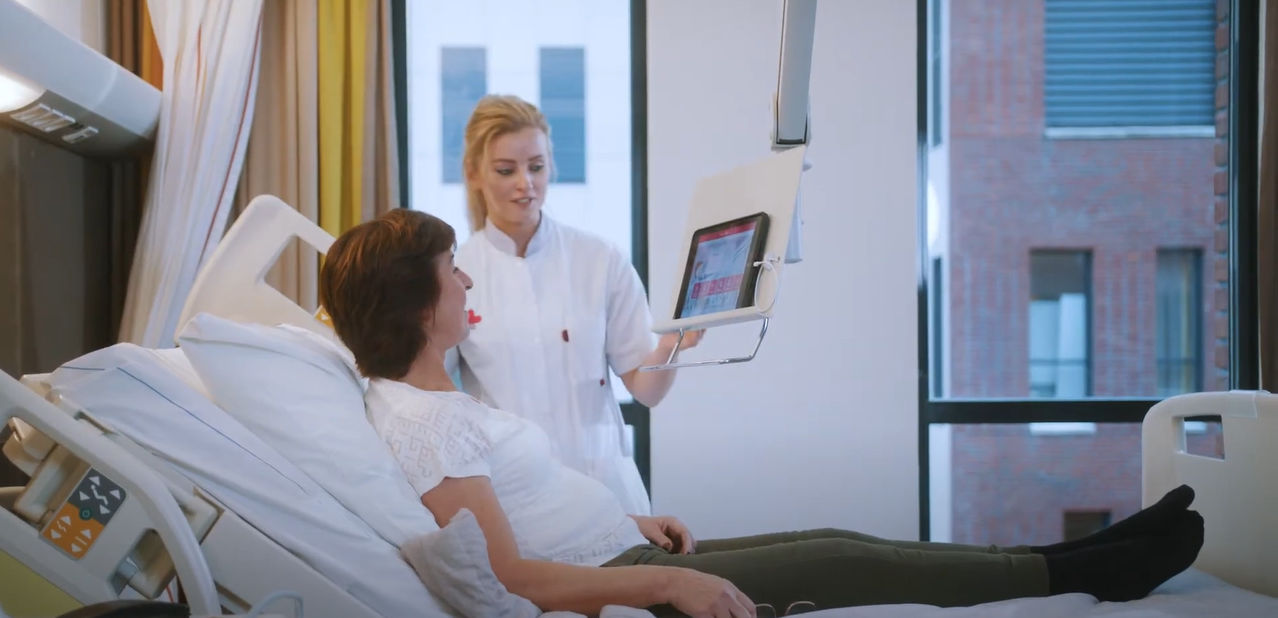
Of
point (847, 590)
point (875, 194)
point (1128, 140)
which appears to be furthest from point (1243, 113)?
point (847, 590)

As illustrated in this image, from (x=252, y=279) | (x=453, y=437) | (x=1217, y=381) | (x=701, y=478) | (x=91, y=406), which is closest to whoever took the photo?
(x=91, y=406)

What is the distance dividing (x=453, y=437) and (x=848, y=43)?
2247 millimetres

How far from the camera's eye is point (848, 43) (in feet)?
10.6

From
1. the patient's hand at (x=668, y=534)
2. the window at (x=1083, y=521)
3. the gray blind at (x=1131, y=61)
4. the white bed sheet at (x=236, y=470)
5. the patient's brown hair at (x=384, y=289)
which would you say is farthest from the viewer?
the window at (x=1083, y=521)

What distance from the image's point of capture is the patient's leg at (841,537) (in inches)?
61.1

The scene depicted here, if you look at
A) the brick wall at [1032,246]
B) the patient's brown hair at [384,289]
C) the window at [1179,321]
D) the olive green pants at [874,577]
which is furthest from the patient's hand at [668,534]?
the window at [1179,321]

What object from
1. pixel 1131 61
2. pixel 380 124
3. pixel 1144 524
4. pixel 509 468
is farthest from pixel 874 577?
pixel 1131 61

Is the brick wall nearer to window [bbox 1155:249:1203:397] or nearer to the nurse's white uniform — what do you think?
window [bbox 1155:249:1203:397]

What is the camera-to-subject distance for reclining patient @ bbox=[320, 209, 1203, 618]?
55.1 inches

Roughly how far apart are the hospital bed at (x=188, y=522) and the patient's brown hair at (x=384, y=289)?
233 mm

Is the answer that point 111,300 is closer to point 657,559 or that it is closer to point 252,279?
point 252,279

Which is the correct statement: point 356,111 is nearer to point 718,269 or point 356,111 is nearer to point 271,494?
point 718,269

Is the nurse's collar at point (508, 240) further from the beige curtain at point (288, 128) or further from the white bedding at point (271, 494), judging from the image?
the white bedding at point (271, 494)

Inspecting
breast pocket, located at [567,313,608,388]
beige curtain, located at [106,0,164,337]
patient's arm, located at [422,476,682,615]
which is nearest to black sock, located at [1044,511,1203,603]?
patient's arm, located at [422,476,682,615]
